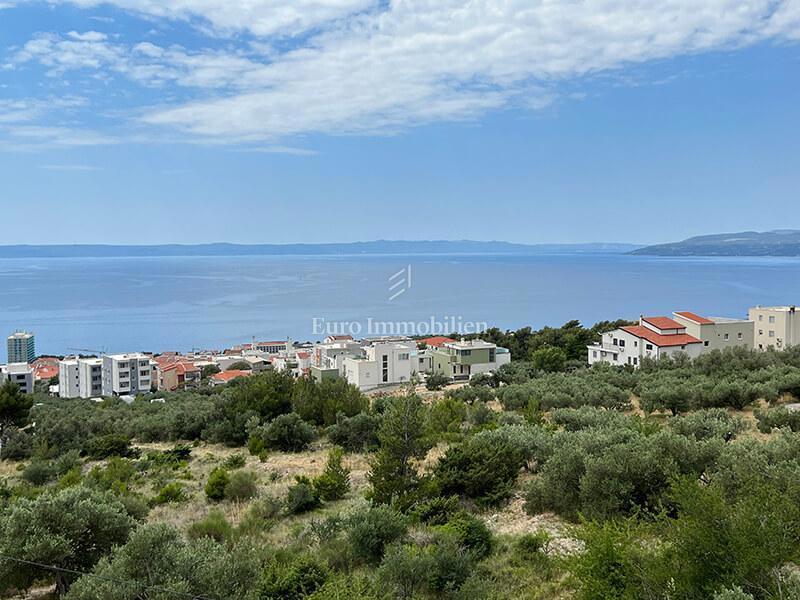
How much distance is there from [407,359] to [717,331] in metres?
17.4

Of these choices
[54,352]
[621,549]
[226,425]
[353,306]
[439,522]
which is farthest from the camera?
[353,306]

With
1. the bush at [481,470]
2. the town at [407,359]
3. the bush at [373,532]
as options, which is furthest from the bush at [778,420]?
the town at [407,359]

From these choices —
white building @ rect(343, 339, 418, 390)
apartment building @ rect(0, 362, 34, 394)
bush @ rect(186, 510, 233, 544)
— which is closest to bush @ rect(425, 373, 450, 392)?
white building @ rect(343, 339, 418, 390)

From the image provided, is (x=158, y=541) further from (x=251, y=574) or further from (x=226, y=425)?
(x=226, y=425)

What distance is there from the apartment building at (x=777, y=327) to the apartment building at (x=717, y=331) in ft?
14.3

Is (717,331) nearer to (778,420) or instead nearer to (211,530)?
(778,420)

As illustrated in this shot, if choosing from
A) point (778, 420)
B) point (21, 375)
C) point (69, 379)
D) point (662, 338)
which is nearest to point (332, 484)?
point (778, 420)

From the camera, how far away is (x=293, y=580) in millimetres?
5352

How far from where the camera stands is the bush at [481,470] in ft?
28.9

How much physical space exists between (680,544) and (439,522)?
3.79m

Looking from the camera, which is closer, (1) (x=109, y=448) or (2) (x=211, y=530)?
(2) (x=211, y=530)

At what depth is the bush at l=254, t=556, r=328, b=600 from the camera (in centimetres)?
518

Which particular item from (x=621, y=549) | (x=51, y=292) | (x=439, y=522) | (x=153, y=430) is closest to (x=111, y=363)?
(x=153, y=430)

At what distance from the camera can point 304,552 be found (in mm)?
6625
